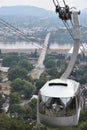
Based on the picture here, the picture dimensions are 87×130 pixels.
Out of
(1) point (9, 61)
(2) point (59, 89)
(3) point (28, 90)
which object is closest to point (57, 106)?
(2) point (59, 89)

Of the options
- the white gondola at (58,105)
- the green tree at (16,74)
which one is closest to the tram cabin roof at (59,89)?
the white gondola at (58,105)

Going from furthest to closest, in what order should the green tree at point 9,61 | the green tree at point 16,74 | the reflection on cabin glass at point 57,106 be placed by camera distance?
the green tree at point 9,61, the green tree at point 16,74, the reflection on cabin glass at point 57,106

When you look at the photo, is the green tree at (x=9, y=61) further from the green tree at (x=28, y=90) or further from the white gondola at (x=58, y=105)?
the white gondola at (x=58, y=105)

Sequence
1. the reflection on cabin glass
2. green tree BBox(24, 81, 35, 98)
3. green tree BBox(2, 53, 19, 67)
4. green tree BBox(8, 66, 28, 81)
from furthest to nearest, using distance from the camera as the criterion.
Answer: green tree BBox(2, 53, 19, 67)
green tree BBox(8, 66, 28, 81)
green tree BBox(24, 81, 35, 98)
the reflection on cabin glass

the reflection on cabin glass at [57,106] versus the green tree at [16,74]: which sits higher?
the reflection on cabin glass at [57,106]

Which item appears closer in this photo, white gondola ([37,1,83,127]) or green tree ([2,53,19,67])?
white gondola ([37,1,83,127])

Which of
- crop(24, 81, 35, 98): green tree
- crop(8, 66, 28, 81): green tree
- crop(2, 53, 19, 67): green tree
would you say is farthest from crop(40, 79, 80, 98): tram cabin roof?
crop(2, 53, 19, 67): green tree

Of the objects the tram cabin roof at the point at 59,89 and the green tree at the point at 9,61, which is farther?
the green tree at the point at 9,61

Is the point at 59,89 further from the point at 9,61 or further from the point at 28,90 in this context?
the point at 9,61

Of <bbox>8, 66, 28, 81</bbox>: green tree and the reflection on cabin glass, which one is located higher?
the reflection on cabin glass

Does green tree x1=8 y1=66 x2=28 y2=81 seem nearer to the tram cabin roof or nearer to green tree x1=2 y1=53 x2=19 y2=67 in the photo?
green tree x1=2 y1=53 x2=19 y2=67
